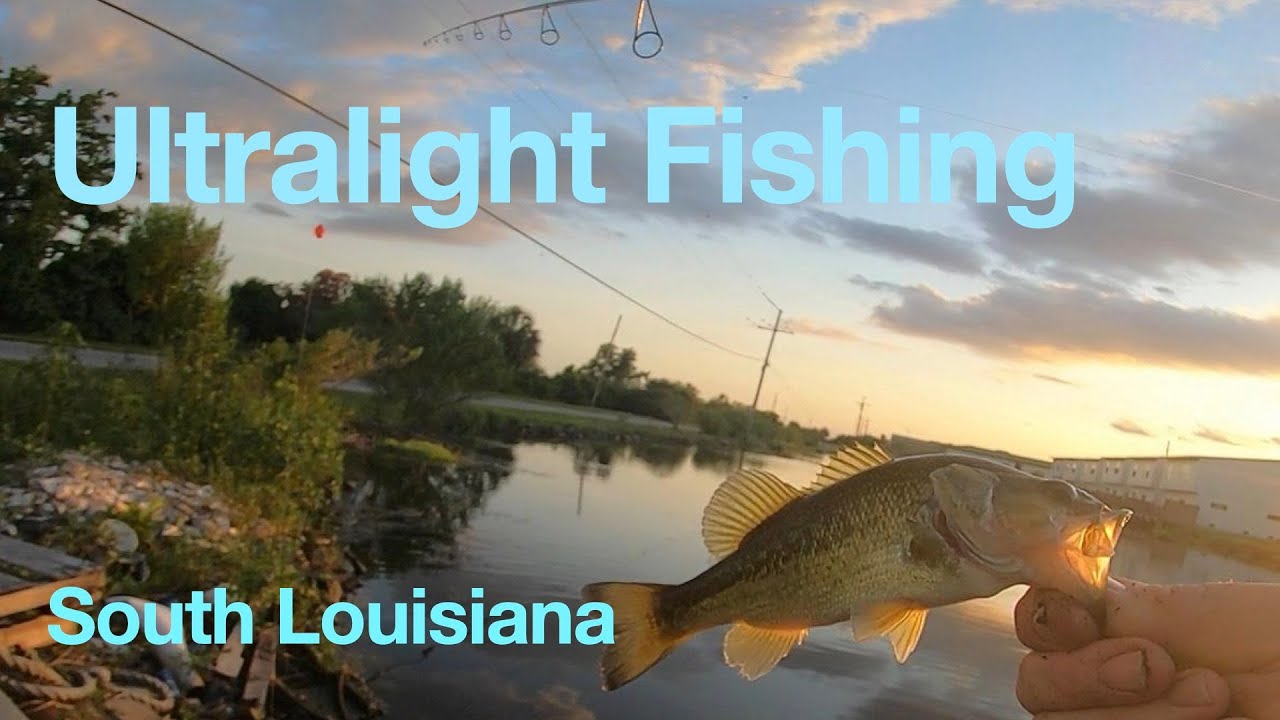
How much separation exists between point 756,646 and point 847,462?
46 centimetres

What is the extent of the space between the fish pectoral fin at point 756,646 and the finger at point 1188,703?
0.69 meters

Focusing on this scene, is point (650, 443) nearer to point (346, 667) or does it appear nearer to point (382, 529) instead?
point (382, 529)

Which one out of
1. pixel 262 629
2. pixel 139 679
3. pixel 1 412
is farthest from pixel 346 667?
pixel 1 412

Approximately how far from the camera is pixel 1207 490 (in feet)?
68.4

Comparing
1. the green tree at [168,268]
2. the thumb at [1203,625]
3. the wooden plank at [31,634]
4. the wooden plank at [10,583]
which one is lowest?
the wooden plank at [31,634]

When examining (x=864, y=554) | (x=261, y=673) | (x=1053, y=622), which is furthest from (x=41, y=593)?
(x=1053, y=622)

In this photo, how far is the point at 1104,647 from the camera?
1.88 m

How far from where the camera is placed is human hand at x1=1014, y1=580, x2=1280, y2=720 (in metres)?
1.83

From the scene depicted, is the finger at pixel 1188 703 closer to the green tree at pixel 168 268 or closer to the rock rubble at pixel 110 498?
the rock rubble at pixel 110 498

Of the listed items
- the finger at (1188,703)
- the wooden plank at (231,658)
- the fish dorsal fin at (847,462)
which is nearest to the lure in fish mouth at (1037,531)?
the finger at (1188,703)

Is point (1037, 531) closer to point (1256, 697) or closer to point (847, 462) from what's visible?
point (1256, 697)

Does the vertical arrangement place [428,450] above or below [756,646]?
below

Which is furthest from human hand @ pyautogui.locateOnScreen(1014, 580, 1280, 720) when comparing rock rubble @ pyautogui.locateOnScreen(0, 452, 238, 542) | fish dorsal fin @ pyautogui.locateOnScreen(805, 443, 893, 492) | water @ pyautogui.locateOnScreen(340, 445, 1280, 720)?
rock rubble @ pyautogui.locateOnScreen(0, 452, 238, 542)

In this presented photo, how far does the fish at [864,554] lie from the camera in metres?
1.84
